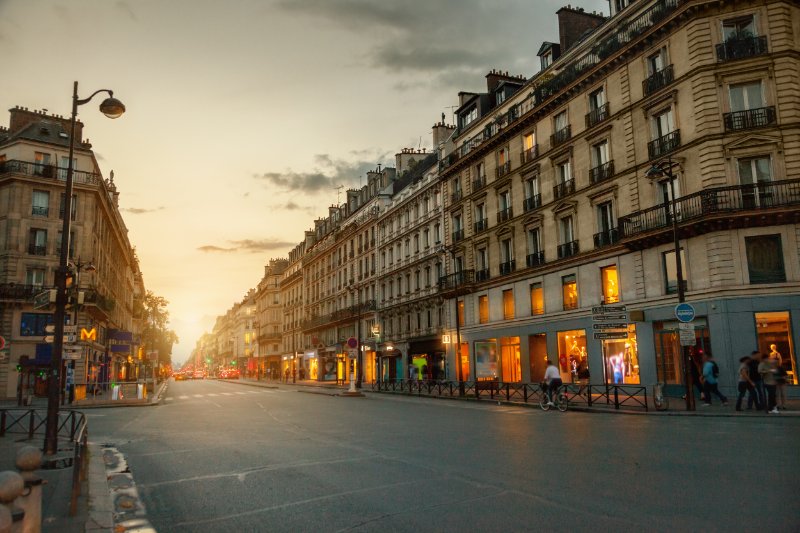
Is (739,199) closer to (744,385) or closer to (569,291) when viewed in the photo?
(744,385)

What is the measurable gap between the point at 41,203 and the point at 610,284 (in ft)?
121

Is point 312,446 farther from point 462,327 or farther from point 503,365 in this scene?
point 462,327

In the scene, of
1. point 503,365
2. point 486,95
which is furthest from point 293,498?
point 486,95

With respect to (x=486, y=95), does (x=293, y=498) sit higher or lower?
lower

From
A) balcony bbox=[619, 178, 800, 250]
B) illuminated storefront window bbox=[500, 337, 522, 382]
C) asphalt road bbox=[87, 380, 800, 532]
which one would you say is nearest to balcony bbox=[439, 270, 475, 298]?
illuminated storefront window bbox=[500, 337, 522, 382]

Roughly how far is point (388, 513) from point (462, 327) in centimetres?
3461

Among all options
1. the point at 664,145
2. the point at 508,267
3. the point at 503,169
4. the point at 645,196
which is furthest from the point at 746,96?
the point at 508,267

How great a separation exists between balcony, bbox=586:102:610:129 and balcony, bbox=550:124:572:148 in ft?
4.64

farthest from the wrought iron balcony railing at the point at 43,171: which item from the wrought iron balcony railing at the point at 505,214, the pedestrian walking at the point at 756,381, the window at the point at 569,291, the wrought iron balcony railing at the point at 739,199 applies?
the pedestrian walking at the point at 756,381

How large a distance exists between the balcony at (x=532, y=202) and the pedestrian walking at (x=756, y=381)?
51.7ft

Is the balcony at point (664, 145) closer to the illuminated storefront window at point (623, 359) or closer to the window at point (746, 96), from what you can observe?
the window at point (746, 96)

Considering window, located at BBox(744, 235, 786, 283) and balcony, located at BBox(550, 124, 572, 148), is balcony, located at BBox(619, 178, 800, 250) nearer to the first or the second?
window, located at BBox(744, 235, 786, 283)

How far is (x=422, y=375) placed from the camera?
148ft

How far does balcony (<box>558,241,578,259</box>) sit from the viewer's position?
30281 mm
